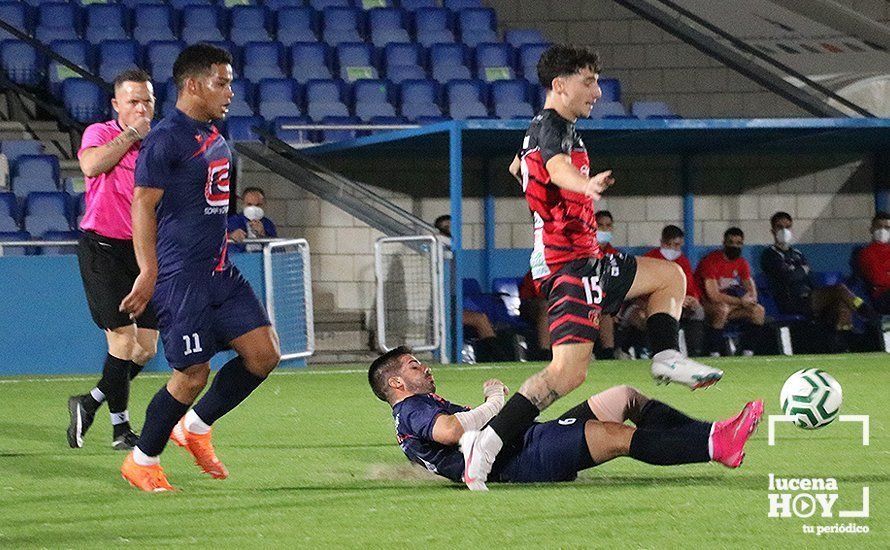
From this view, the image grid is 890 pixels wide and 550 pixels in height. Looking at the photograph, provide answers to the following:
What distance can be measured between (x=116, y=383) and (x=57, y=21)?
1201 cm

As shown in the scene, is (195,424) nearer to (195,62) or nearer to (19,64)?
(195,62)

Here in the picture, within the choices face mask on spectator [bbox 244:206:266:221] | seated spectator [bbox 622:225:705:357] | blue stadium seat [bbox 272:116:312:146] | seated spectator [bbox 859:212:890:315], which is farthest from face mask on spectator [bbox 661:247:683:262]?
blue stadium seat [bbox 272:116:312:146]

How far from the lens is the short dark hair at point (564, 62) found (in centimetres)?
670

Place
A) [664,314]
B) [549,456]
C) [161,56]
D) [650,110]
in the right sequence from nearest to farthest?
1. [549,456]
2. [664,314]
3. [161,56]
4. [650,110]

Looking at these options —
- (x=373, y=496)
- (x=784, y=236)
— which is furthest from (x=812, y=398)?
(x=784, y=236)

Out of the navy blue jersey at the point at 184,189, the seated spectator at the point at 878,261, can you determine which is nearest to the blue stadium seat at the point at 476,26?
the seated spectator at the point at 878,261

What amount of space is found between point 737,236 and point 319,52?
5.84 meters

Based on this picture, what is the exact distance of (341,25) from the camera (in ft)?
65.9

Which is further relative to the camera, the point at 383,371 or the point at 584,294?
the point at 383,371

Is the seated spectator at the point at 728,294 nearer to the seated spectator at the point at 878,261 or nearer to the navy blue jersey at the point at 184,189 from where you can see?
the seated spectator at the point at 878,261

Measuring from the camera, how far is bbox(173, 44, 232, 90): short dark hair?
262 inches

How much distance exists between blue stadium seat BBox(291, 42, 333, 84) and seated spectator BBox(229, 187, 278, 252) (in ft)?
11.0

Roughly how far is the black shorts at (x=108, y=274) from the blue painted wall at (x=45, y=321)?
22.4ft

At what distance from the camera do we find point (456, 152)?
1561 centimetres
